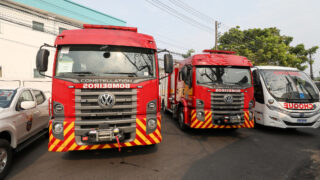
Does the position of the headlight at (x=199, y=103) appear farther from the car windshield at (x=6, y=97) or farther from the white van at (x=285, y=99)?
the car windshield at (x=6, y=97)

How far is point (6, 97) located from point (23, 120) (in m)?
0.60

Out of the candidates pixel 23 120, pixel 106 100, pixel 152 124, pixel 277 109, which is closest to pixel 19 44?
pixel 23 120

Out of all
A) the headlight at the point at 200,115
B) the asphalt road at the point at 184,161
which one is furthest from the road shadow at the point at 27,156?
the headlight at the point at 200,115

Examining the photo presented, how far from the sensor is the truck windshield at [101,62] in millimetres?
3359

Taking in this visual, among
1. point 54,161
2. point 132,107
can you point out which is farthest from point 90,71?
point 54,161

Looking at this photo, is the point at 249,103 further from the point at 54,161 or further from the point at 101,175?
the point at 54,161

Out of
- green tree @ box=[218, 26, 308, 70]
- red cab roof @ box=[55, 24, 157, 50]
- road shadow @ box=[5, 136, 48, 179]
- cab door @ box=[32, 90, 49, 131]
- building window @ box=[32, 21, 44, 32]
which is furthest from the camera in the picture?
green tree @ box=[218, 26, 308, 70]

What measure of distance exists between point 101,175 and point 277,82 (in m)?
6.33

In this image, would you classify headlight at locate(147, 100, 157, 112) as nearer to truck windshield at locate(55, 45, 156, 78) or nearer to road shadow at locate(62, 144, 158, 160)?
truck windshield at locate(55, 45, 156, 78)

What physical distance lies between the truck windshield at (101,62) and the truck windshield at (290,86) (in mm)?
4774

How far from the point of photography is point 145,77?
355 cm

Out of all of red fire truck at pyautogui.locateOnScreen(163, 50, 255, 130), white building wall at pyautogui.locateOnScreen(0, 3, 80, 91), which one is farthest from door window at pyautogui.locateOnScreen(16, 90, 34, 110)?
white building wall at pyautogui.locateOnScreen(0, 3, 80, 91)

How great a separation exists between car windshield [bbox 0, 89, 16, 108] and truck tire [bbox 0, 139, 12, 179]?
2.78 feet

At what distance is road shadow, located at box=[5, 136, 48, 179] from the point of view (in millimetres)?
3266
